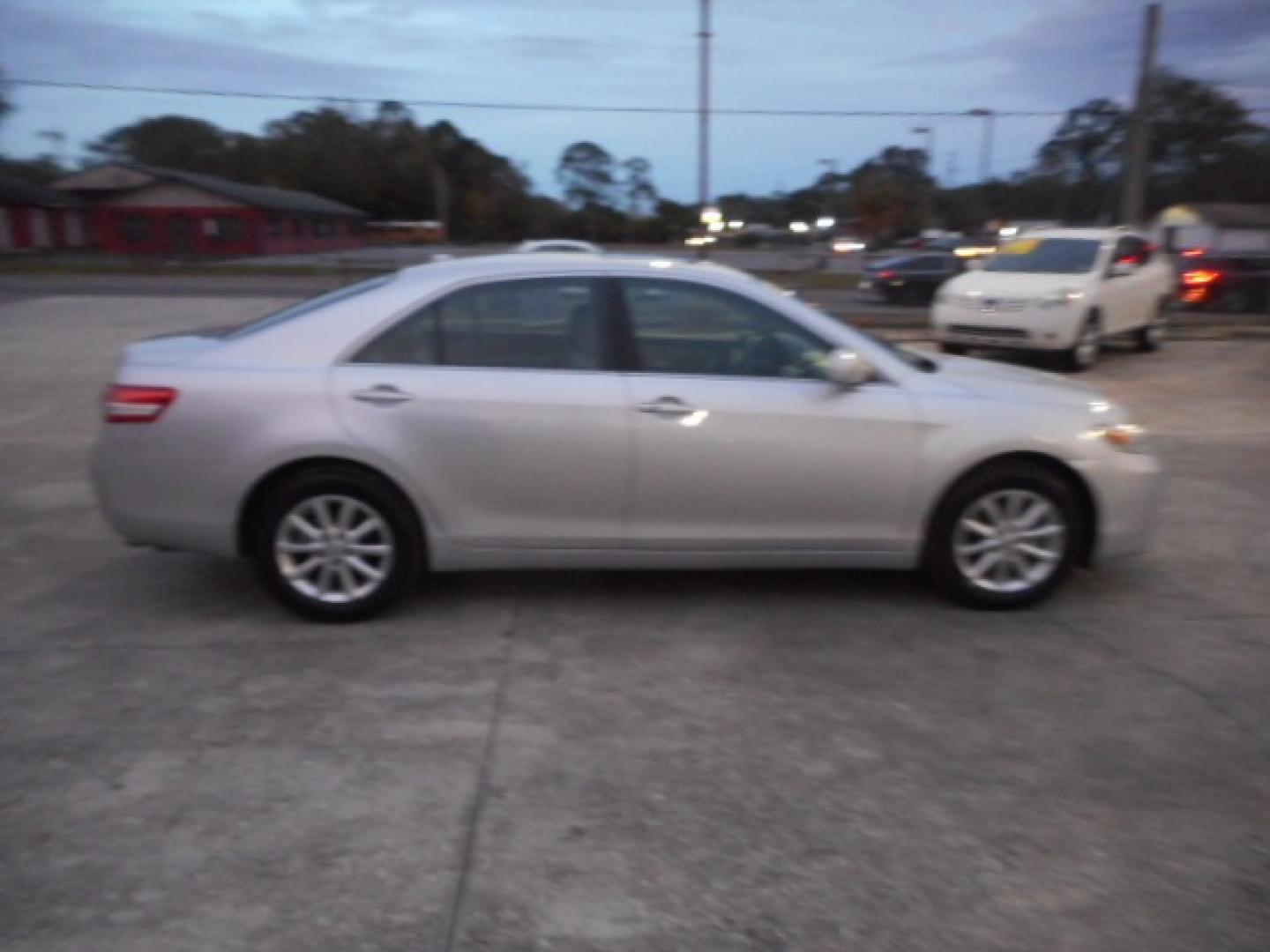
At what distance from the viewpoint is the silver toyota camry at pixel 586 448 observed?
4.91 meters

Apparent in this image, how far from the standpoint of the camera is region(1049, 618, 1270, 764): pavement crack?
4031mm

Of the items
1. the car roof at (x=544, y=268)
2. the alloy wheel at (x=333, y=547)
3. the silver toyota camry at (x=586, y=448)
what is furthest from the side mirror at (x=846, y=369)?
the alloy wheel at (x=333, y=547)

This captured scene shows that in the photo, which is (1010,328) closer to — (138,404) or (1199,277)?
(1199,277)

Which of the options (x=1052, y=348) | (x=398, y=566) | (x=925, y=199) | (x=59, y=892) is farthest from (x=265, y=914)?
(x=925, y=199)

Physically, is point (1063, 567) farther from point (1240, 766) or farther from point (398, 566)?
point (398, 566)

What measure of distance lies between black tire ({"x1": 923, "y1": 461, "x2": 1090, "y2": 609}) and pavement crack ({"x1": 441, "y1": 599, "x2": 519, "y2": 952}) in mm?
1916

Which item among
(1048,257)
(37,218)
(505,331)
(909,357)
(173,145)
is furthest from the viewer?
(173,145)

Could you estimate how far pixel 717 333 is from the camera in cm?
510

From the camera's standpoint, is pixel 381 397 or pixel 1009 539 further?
pixel 1009 539

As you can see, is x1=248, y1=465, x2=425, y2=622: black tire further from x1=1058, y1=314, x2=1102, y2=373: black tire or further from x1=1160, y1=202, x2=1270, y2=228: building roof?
x1=1160, y1=202, x2=1270, y2=228: building roof

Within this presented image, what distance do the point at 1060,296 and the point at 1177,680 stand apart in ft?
30.6

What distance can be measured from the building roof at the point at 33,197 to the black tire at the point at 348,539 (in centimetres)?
5891

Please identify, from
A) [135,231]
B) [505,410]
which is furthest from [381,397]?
[135,231]

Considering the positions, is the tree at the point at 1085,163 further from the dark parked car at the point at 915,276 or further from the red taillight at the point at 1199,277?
the red taillight at the point at 1199,277
